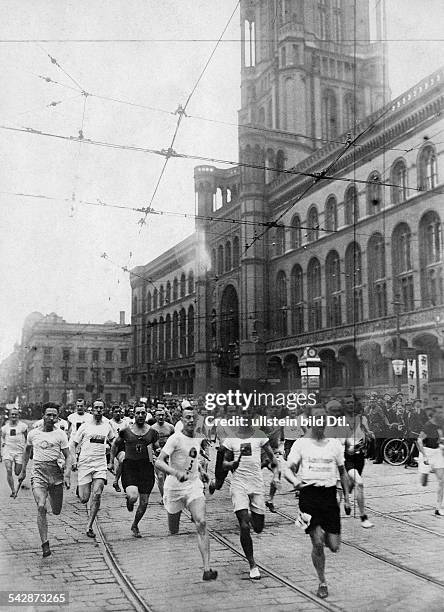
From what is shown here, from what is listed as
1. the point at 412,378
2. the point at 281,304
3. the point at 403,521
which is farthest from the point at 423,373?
the point at 281,304

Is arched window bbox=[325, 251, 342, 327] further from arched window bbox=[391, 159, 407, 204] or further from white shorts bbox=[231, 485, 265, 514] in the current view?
white shorts bbox=[231, 485, 265, 514]

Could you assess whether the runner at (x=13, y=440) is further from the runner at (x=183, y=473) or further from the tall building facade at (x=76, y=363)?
the tall building facade at (x=76, y=363)

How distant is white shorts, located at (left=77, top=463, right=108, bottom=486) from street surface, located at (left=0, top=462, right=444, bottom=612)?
2.20 ft

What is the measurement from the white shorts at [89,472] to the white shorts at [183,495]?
2.10m

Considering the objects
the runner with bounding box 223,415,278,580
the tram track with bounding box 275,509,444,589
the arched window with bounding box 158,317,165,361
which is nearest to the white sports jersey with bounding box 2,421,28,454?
the runner with bounding box 223,415,278,580

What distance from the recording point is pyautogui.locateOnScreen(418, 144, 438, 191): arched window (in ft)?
94.7

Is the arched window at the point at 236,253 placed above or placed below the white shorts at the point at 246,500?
above

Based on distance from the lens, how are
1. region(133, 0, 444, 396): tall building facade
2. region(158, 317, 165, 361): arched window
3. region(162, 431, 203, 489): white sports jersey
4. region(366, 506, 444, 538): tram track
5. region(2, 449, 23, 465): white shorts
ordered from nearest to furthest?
region(162, 431, 203, 489): white sports jersey, region(366, 506, 444, 538): tram track, region(2, 449, 23, 465): white shorts, region(133, 0, 444, 396): tall building facade, region(158, 317, 165, 361): arched window

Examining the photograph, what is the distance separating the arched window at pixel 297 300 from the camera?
3962 centimetres

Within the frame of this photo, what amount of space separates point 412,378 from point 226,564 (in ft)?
59.8

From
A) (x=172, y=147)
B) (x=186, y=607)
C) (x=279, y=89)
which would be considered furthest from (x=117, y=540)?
(x=279, y=89)

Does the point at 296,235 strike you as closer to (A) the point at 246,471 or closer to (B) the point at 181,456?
(B) the point at 181,456

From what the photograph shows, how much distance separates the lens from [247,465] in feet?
25.0

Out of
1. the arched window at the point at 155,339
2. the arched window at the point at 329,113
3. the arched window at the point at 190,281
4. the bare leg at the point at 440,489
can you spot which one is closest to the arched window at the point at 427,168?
the bare leg at the point at 440,489
